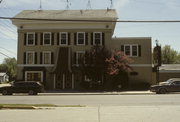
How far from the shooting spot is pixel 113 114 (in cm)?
1366

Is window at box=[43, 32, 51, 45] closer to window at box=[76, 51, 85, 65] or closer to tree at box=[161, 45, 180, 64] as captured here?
window at box=[76, 51, 85, 65]

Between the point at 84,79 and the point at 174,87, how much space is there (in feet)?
46.3

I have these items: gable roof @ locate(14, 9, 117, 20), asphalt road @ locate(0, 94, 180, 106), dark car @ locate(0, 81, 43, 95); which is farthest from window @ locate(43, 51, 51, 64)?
asphalt road @ locate(0, 94, 180, 106)

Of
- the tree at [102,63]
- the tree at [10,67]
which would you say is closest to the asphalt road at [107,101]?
the tree at [102,63]

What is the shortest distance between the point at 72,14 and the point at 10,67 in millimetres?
84046

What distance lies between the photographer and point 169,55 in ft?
309

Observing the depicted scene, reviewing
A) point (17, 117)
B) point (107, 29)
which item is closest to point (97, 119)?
point (17, 117)

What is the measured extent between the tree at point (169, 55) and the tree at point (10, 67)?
49632 millimetres

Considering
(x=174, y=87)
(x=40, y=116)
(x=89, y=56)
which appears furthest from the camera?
(x=89, y=56)

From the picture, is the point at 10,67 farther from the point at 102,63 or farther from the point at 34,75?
the point at 102,63

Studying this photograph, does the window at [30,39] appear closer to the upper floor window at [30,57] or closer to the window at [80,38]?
the upper floor window at [30,57]

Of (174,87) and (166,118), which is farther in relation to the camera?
(174,87)

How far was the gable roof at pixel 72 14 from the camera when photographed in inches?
1681

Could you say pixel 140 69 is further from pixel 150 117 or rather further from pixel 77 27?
pixel 150 117
